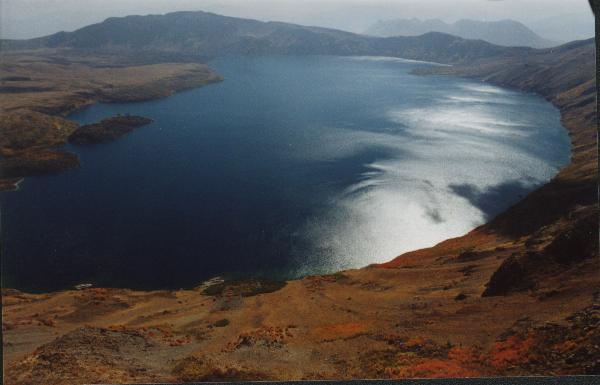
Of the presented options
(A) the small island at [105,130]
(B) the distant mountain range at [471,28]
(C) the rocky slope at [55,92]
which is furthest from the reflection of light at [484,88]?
(B) the distant mountain range at [471,28]

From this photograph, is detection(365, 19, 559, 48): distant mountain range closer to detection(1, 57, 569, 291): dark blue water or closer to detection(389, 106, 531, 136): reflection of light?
detection(1, 57, 569, 291): dark blue water

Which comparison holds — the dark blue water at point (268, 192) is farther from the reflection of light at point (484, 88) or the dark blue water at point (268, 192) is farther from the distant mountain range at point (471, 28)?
the reflection of light at point (484, 88)

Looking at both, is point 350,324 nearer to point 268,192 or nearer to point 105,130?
point 268,192

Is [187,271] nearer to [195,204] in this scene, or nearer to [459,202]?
[195,204]

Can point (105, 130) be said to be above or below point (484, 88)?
below

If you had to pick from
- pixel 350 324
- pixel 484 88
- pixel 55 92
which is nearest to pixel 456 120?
pixel 484 88

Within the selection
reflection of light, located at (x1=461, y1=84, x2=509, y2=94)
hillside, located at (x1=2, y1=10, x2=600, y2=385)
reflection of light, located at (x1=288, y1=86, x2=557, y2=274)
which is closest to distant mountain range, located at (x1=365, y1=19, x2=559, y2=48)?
hillside, located at (x1=2, y1=10, x2=600, y2=385)
